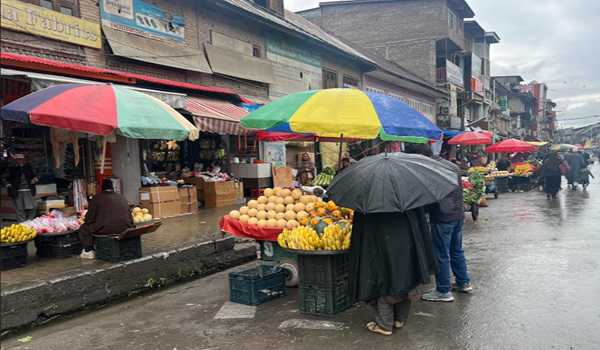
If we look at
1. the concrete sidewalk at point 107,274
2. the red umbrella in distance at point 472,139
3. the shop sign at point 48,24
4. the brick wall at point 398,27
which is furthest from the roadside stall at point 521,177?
the shop sign at point 48,24

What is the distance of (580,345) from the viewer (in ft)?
13.8

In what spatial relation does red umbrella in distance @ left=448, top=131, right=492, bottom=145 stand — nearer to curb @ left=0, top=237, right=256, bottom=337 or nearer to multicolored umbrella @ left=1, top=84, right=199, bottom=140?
curb @ left=0, top=237, right=256, bottom=337

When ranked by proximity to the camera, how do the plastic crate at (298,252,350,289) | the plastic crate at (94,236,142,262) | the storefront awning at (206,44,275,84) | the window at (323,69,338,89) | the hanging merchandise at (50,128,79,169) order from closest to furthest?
the plastic crate at (298,252,350,289)
the plastic crate at (94,236,142,262)
the hanging merchandise at (50,128,79,169)
the storefront awning at (206,44,275,84)
the window at (323,69,338,89)

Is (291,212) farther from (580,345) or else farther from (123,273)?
(580,345)

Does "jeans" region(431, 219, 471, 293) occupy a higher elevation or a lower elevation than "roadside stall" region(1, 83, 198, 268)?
lower

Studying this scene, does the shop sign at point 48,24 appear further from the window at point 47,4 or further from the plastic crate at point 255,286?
the plastic crate at point 255,286

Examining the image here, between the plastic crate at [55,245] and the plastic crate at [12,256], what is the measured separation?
19.2 inches

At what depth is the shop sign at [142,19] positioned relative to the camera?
1042 centimetres

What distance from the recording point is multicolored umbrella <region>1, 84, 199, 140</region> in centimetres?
571

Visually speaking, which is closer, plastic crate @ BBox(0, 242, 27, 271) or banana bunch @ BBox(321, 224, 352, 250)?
banana bunch @ BBox(321, 224, 352, 250)

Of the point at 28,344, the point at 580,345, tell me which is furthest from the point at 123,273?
the point at 580,345

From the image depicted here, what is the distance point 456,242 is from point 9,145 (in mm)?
8478

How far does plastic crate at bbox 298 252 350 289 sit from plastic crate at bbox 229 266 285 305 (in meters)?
0.72

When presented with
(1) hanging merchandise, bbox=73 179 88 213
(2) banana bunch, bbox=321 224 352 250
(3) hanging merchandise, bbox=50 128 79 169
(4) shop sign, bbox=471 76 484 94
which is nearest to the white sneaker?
(3) hanging merchandise, bbox=50 128 79 169
